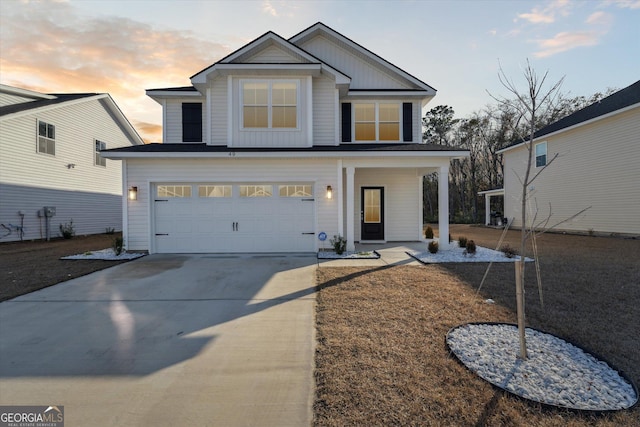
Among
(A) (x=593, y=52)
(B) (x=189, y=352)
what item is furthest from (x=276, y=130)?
(A) (x=593, y=52)

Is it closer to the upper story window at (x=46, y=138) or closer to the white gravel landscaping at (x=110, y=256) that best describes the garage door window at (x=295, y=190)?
the white gravel landscaping at (x=110, y=256)

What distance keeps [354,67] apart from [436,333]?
10.4m

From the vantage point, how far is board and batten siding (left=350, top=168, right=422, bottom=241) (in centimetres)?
1104

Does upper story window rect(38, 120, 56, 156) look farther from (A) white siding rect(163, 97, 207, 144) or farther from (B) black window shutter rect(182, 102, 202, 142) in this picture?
(B) black window shutter rect(182, 102, 202, 142)

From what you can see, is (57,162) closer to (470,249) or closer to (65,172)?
(65,172)

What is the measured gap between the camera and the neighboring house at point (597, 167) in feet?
38.6

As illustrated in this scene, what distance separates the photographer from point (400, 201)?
11117mm

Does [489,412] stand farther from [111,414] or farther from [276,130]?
[276,130]

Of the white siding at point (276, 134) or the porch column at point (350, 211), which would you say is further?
the white siding at point (276, 134)

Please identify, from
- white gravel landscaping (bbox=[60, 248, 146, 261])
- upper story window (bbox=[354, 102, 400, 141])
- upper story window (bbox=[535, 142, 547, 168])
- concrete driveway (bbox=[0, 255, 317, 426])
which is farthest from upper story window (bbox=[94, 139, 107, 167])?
upper story window (bbox=[535, 142, 547, 168])

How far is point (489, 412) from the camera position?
206cm

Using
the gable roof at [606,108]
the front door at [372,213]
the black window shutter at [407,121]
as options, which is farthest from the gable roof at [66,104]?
the gable roof at [606,108]

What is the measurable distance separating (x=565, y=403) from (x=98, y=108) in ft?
70.3

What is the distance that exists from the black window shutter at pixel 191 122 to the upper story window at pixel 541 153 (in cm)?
1787
